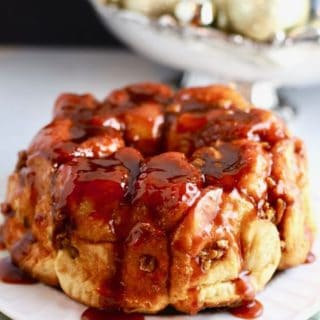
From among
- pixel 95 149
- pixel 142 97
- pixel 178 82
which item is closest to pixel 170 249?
pixel 95 149

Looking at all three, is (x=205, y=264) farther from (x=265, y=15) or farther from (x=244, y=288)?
(x=265, y=15)

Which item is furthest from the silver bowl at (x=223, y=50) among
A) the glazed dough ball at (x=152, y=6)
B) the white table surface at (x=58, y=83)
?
the white table surface at (x=58, y=83)

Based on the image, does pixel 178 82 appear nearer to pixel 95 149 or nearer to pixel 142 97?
pixel 142 97

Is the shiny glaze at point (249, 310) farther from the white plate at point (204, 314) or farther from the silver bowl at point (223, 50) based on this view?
the silver bowl at point (223, 50)

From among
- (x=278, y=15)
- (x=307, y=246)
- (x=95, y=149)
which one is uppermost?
(x=278, y=15)

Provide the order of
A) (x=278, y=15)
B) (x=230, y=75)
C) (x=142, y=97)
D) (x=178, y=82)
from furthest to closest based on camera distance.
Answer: (x=178, y=82) < (x=230, y=75) < (x=278, y=15) < (x=142, y=97)

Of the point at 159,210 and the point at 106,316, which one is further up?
the point at 159,210

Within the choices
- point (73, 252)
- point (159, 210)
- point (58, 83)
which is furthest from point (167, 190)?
point (58, 83)
